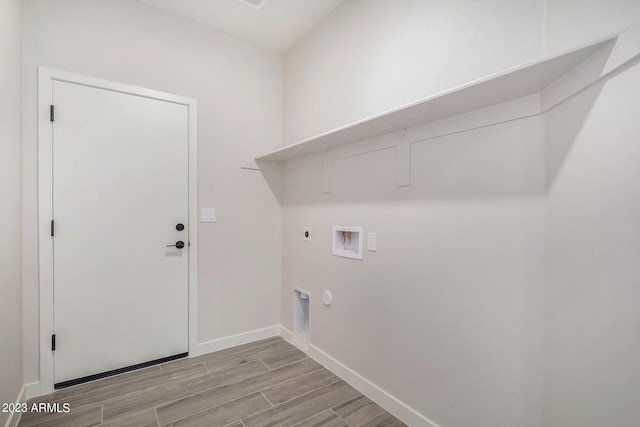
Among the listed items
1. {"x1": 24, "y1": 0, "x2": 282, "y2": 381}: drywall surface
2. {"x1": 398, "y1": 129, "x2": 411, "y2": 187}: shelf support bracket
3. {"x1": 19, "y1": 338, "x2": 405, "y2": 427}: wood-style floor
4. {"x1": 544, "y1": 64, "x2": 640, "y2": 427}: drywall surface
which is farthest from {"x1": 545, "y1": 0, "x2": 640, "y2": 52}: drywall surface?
{"x1": 24, "y1": 0, "x2": 282, "y2": 381}: drywall surface

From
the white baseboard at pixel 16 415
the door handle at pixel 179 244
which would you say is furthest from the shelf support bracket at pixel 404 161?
the white baseboard at pixel 16 415

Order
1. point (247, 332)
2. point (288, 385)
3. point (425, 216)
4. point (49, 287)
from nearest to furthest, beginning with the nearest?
point (425, 216) < point (49, 287) < point (288, 385) < point (247, 332)

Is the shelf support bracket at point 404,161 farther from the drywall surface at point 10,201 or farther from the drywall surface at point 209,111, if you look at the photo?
the drywall surface at point 10,201

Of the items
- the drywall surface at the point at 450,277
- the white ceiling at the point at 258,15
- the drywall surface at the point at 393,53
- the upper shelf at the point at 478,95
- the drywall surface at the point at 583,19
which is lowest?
the drywall surface at the point at 450,277

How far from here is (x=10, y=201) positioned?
166cm

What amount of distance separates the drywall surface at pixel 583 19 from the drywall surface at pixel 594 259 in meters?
0.24

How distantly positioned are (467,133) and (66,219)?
2.65 meters

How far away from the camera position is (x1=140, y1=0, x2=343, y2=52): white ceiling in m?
2.28

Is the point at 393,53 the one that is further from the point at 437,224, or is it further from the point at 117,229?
the point at 117,229

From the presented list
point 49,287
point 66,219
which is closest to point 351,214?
point 66,219

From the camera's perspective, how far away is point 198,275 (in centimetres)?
253

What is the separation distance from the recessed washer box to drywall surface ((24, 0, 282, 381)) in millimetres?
917

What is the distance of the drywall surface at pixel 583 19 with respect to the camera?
0.95m

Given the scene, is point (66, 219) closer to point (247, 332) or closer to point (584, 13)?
point (247, 332)
